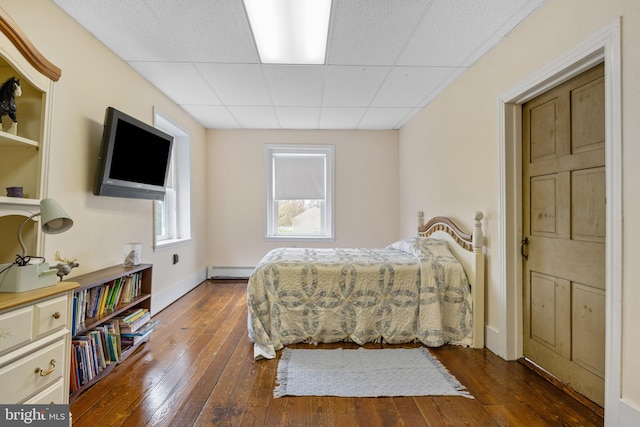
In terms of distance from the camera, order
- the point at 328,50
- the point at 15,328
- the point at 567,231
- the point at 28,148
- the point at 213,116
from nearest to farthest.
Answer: the point at 15,328
the point at 28,148
the point at 567,231
the point at 328,50
the point at 213,116

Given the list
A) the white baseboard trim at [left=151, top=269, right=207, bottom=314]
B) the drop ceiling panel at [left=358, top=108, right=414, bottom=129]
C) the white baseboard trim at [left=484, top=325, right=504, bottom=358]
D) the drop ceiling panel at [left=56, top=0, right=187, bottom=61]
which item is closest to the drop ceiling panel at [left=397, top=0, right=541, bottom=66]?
the drop ceiling panel at [left=358, top=108, right=414, bottom=129]

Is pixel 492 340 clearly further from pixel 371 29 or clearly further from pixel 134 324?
pixel 134 324

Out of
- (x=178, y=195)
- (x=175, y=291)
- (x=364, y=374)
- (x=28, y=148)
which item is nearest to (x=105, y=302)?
(x=28, y=148)

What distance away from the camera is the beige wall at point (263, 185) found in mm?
4668

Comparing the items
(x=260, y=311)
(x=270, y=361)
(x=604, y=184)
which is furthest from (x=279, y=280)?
(x=604, y=184)

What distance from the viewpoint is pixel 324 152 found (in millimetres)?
4730

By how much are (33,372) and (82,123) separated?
66.8 inches

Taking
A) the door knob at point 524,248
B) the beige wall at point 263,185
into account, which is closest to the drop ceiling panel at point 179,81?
the beige wall at point 263,185

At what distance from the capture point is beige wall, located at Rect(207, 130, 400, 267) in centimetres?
467

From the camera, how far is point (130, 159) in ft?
8.13

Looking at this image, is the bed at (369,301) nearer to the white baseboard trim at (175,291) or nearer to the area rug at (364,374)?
the area rug at (364,374)

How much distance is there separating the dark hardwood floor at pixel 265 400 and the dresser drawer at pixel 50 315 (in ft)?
2.01

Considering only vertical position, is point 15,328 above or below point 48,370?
above

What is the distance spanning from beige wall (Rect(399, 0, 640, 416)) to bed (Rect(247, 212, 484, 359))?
0.21m
